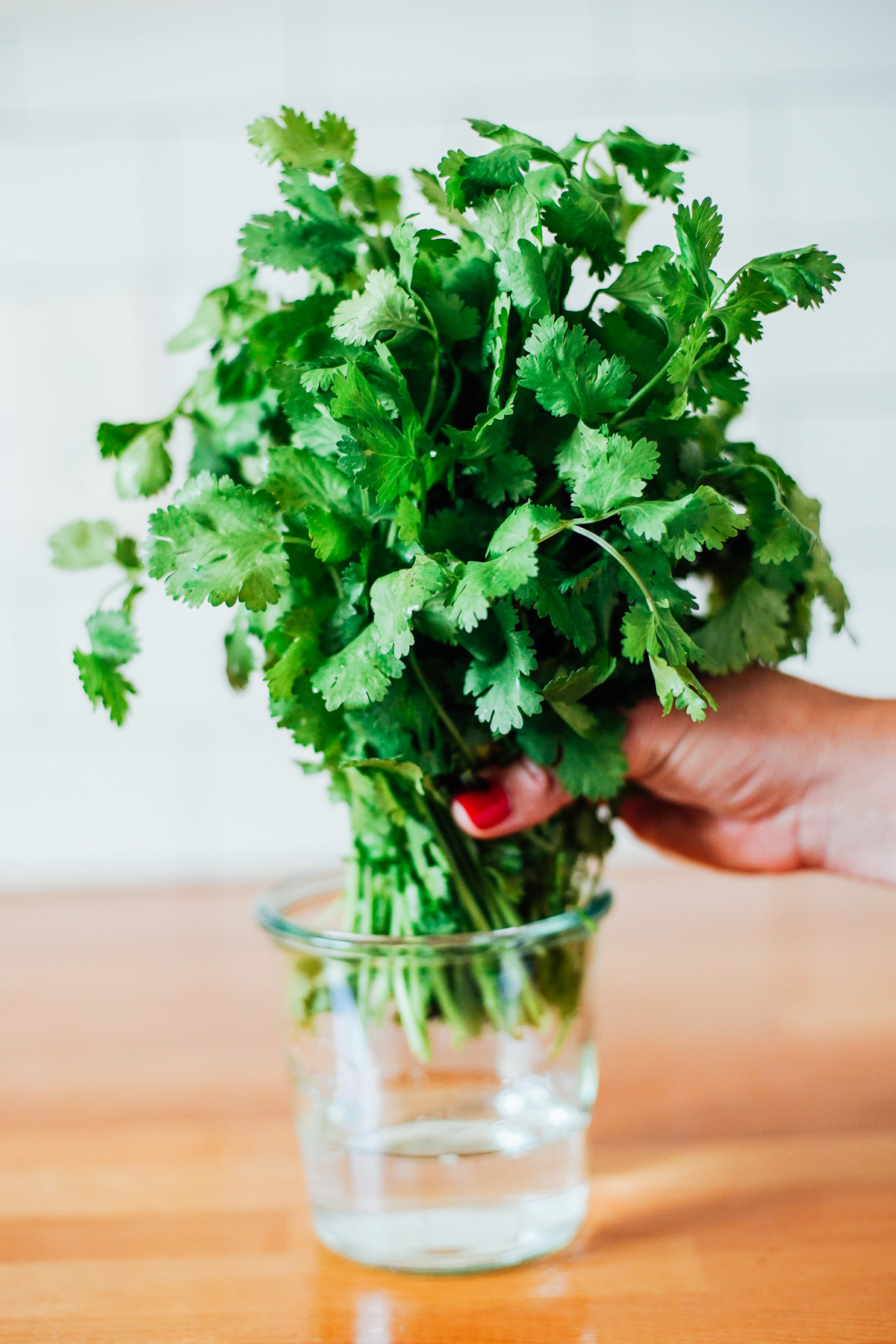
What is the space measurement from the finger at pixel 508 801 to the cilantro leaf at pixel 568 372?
194 millimetres

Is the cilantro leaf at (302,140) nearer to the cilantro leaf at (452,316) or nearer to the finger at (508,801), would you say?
the cilantro leaf at (452,316)

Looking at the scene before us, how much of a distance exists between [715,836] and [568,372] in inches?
18.7

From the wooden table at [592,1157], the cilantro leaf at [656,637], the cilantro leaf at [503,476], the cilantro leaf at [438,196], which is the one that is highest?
the cilantro leaf at [438,196]

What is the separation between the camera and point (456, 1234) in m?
0.60

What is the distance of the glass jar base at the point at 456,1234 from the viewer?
23.6 inches

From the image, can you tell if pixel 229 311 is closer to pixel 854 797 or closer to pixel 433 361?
pixel 433 361

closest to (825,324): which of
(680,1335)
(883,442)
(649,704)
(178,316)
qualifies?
(883,442)

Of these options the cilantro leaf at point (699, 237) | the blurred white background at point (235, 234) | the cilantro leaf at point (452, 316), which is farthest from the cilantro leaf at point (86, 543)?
the blurred white background at point (235, 234)

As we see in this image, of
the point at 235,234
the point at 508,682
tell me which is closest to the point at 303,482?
the point at 508,682

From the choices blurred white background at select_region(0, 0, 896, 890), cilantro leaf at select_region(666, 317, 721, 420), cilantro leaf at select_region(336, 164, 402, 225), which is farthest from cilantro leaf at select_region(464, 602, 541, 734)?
blurred white background at select_region(0, 0, 896, 890)

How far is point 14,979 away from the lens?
3.65 feet

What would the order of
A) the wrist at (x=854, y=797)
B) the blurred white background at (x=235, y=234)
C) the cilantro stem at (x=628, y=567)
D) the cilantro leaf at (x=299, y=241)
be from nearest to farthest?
the cilantro stem at (x=628, y=567) → the cilantro leaf at (x=299, y=241) → the wrist at (x=854, y=797) → the blurred white background at (x=235, y=234)

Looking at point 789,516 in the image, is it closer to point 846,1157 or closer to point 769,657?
point 769,657

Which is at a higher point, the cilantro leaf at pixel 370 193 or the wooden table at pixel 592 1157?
the cilantro leaf at pixel 370 193
